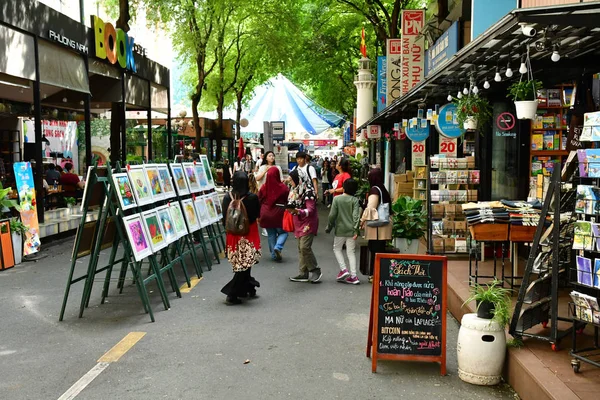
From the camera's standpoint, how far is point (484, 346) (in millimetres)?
5543

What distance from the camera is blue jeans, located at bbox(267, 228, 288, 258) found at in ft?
39.6

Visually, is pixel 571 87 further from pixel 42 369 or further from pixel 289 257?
pixel 42 369

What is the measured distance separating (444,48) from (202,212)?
9.12 meters

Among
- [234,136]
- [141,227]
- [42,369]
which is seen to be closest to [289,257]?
[141,227]

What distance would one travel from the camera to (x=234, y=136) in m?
39.5

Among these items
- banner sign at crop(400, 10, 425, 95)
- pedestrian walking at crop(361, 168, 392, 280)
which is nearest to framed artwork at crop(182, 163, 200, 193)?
pedestrian walking at crop(361, 168, 392, 280)

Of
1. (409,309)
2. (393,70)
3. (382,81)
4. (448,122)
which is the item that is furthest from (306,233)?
(382,81)

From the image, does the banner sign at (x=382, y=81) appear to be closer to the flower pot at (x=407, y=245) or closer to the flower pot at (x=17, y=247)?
the flower pot at (x=407, y=245)

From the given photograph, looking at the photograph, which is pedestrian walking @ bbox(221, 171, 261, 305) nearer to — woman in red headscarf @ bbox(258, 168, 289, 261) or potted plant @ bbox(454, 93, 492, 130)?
woman in red headscarf @ bbox(258, 168, 289, 261)

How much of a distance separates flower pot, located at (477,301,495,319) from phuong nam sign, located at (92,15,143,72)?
1487 cm

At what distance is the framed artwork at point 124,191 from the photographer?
763 cm

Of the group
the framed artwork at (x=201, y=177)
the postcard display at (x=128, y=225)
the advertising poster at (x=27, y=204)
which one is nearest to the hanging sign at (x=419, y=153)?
the framed artwork at (x=201, y=177)

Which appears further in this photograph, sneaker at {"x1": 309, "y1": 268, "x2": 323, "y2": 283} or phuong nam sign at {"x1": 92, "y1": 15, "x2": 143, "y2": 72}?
phuong nam sign at {"x1": 92, "y1": 15, "x2": 143, "y2": 72}

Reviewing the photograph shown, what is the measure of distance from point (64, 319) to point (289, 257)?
210 inches
